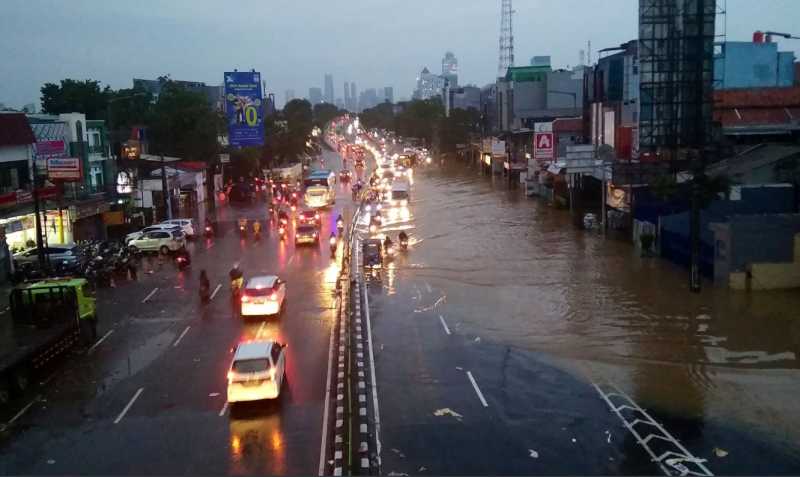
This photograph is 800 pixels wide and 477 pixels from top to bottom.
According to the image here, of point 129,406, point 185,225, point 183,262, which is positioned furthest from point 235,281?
point 185,225

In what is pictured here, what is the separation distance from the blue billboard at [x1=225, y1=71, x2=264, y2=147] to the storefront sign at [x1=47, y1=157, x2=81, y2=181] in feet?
31.4

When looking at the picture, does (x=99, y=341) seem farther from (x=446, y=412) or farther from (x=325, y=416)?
(x=446, y=412)

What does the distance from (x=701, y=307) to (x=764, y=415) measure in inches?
404

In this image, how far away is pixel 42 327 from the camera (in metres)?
20.3

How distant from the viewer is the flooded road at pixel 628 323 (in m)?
16.0

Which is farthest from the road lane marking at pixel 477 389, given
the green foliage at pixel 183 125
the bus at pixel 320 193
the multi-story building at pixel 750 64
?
the green foliage at pixel 183 125

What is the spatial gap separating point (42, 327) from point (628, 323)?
16.3 m

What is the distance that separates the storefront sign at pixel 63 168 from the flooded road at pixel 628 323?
15808 mm

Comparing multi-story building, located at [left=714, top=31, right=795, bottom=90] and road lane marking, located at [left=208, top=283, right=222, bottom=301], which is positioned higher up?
multi-story building, located at [left=714, top=31, right=795, bottom=90]

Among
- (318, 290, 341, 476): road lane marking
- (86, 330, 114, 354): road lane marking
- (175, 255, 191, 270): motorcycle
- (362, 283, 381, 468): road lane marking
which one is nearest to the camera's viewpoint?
(318, 290, 341, 476): road lane marking

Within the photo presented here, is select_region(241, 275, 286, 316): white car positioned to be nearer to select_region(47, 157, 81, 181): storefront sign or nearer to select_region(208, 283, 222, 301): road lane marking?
select_region(208, 283, 222, 301): road lane marking

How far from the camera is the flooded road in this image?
52.5 ft

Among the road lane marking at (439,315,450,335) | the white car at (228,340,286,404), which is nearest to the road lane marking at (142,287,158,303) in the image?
the road lane marking at (439,315,450,335)

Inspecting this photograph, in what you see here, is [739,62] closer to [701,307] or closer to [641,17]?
[641,17]
